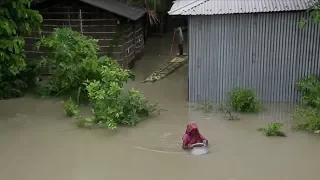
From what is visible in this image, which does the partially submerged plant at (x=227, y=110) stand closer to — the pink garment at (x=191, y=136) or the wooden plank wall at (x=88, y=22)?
the pink garment at (x=191, y=136)

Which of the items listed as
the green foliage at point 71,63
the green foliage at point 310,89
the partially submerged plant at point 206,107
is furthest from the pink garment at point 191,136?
the green foliage at point 71,63

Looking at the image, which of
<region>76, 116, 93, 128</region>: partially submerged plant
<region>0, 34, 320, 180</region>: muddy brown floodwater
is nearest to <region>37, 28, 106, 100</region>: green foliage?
<region>0, 34, 320, 180</region>: muddy brown floodwater

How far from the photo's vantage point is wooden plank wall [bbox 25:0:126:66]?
15.0 meters

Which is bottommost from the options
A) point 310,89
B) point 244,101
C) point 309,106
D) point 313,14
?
point 309,106

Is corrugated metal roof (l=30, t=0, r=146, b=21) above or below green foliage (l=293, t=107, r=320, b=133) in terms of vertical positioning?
above

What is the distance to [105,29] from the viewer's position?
15.1 metres

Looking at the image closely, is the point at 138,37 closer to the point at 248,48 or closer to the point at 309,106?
the point at 248,48

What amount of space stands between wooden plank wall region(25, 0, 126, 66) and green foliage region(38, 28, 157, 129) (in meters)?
2.54

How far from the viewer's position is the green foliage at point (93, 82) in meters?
10.1

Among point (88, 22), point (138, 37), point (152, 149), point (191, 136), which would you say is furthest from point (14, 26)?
point (138, 37)

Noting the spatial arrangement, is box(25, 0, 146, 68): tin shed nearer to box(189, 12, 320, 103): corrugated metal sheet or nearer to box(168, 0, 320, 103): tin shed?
box(168, 0, 320, 103): tin shed

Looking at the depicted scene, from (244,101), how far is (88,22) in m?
6.64

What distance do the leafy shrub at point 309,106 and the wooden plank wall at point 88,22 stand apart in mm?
6357

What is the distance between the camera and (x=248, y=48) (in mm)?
11352
